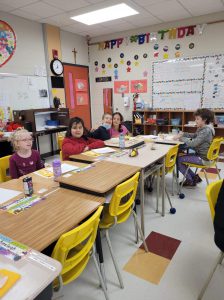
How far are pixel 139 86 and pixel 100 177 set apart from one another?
4.22 m

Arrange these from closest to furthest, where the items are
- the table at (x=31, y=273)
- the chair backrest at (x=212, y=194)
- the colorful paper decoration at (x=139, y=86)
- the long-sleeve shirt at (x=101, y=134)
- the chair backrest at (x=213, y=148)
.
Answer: the table at (x=31, y=273) → the chair backrest at (x=212, y=194) → the chair backrest at (x=213, y=148) → the long-sleeve shirt at (x=101, y=134) → the colorful paper decoration at (x=139, y=86)

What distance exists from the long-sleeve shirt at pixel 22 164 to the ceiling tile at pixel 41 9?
2.86 metres

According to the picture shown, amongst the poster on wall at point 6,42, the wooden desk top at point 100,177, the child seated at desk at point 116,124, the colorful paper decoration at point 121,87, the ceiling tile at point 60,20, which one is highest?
the ceiling tile at point 60,20

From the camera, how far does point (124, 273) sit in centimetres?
175

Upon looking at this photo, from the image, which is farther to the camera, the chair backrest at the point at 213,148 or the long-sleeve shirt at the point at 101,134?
the long-sleeve shirt at the point at 101,134

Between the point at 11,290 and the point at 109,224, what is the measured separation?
0.91 metres

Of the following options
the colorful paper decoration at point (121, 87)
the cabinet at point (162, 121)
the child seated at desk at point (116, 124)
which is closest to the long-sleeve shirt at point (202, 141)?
the child seated at desk at point (116, 124)

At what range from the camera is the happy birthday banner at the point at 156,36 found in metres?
4.66

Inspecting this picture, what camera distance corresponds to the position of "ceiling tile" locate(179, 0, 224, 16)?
152 inches

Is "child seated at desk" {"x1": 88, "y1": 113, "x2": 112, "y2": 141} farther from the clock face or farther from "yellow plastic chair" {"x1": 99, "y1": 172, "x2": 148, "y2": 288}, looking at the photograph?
the clock face

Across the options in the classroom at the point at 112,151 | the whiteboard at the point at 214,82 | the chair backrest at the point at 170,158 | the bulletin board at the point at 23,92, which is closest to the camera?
the classroom at the point at 112,151

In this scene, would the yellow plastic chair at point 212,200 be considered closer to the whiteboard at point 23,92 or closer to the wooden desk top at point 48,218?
the wooden desk top at point 48,218

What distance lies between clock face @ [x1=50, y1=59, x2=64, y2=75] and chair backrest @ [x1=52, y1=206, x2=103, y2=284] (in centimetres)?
453

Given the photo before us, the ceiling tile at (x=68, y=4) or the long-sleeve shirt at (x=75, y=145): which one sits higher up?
the ceiling tile at (x=68, y=4)
